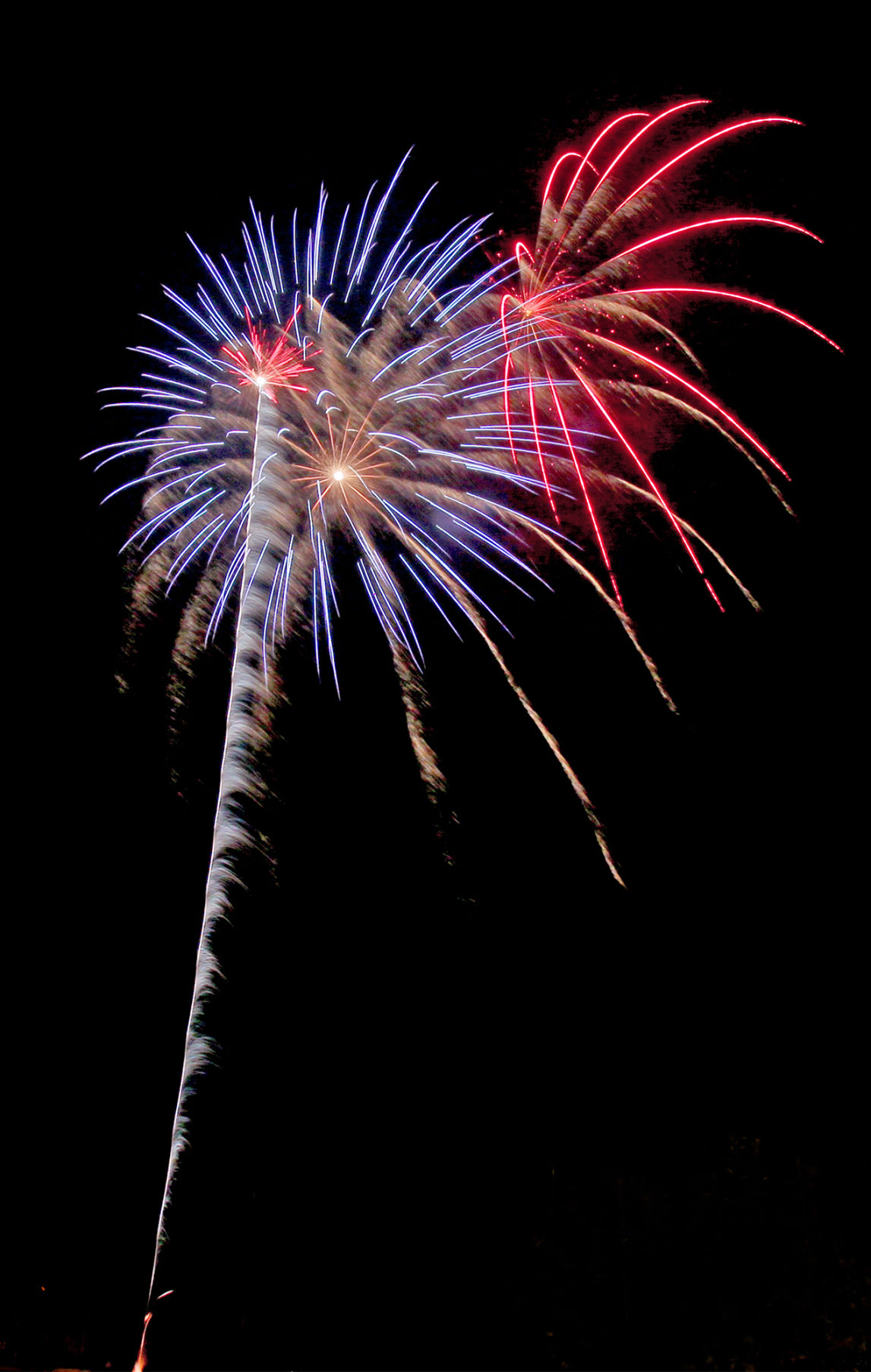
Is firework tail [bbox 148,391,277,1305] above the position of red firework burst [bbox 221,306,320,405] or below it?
below

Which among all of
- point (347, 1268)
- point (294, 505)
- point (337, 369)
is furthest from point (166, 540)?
point (347, 1268)

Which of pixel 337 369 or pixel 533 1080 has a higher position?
pixel 337 369

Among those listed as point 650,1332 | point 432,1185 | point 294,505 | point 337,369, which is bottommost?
point 650,1332

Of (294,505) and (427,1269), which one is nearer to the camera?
(294,505)

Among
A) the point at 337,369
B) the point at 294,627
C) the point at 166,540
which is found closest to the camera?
the point at 337,369

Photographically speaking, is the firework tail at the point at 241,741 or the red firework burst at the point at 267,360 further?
the firework tail at the point at 241,741

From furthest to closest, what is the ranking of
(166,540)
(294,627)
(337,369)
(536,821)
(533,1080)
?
1. (533,1080)
2. (536,821)
3. (294,627)
4. (166,540)
5. (337,369)

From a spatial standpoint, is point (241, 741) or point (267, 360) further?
point (241, 741)

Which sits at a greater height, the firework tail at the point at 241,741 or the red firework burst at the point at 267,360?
the red firework burst at the point at 267,360

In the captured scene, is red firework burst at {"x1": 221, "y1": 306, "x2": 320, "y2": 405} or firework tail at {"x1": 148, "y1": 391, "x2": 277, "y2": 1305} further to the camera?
firework tail at {"x1": 148, "y1": 391, "x2": 277, "y2": 1305}

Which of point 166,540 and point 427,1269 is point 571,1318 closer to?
point 427,1269

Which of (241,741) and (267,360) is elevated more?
(267,360)
